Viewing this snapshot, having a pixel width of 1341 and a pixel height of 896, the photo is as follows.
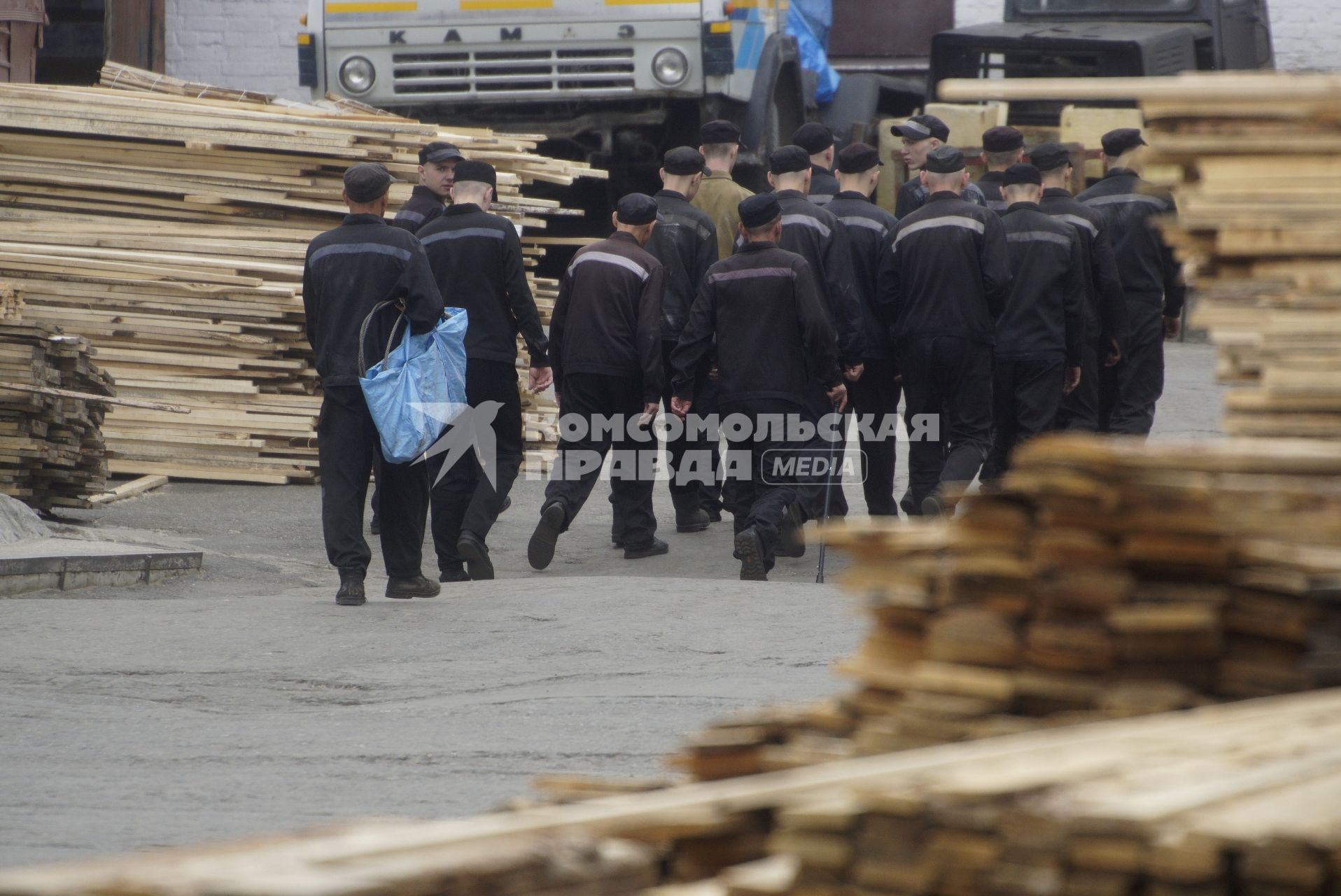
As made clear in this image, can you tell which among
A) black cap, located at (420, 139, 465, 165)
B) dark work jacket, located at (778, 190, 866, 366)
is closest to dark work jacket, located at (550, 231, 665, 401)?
dark work jacket, located at (778, 190, 866, 366)

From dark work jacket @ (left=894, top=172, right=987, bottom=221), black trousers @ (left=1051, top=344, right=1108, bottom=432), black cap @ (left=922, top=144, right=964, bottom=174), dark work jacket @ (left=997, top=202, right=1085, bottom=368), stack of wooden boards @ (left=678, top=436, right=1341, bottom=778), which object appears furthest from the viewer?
dark work jacket @ (left=894, top=172, right=987, bottom=221)

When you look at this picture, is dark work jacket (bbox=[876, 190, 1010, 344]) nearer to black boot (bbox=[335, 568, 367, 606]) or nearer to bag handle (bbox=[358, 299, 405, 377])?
bag handle (bbox=[358, 299, 405, 377])

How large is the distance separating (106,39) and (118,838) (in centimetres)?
1684

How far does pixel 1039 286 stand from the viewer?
10367mm

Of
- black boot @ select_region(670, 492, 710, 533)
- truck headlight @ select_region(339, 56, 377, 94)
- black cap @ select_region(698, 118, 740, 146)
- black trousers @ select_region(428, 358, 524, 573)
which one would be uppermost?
truck headlight @ select_region(339, 56, 377, 94)

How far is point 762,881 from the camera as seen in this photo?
8.69 feet

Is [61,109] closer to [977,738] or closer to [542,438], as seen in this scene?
[542,438]

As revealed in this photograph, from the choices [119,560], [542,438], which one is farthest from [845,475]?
[119,560]

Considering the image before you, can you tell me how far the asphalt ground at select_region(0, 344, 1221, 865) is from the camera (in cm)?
551

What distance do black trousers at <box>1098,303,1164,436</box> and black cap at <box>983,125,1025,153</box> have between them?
118cm

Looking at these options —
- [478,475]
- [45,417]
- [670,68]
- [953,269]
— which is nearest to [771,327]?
[953,269]

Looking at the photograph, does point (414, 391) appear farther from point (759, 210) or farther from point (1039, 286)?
point (1039, 286)

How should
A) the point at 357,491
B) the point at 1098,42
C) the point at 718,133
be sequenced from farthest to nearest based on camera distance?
1. the point at 1098,42
2. the point at 718,133
3. the point at 357,491

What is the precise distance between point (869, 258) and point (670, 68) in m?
4.80
